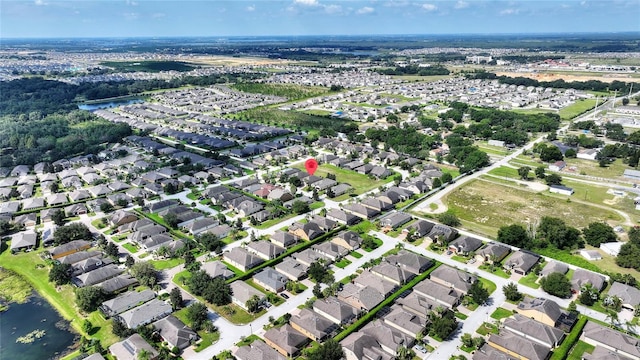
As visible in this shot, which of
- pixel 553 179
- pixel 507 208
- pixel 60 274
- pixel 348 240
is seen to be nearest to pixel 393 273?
pixel 348 240

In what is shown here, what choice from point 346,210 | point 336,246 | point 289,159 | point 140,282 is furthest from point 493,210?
point 140,282

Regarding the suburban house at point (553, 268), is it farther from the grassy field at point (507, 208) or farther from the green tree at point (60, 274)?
the green tree at point (60, 274)

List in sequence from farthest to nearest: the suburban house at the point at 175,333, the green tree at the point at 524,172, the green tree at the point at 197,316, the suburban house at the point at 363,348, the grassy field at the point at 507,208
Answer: the green tree at the point at 524,172, the grassy field at the point at 507,208, the green tree at the point at 197,316, the suburban house at the point at 175,333, the suburban house at the point at 363,348

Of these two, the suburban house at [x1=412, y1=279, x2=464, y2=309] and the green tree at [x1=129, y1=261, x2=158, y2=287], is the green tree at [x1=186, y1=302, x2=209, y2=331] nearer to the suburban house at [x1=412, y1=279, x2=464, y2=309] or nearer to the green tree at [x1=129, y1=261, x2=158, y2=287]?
the green tree at [x1=129, y1=261, x2=158, y2=287]

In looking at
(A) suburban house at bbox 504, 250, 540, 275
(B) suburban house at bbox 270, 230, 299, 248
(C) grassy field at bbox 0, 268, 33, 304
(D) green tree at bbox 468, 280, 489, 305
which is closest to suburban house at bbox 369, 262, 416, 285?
(D) green tree at bbox 468, 280, 489, 305

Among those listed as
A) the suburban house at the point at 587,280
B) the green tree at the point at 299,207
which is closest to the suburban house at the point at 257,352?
the green tree at the point at 299,207

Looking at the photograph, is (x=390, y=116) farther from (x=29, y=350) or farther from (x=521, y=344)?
(x=29, y=350)

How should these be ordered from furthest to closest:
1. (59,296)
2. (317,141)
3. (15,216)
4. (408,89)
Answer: (408,89) → (317,141) → (15,216) → (59,296)
